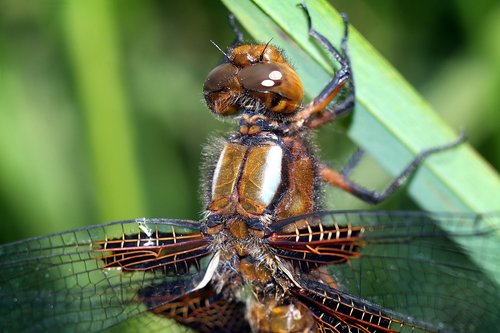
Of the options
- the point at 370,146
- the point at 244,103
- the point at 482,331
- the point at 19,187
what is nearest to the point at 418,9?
the point at 370,146

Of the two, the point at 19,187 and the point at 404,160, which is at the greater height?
the point at 404,160

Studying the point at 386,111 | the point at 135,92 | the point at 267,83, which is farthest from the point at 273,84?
the point at 135,92

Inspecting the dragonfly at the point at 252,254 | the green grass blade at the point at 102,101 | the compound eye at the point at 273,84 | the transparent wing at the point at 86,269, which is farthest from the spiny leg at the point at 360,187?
the green grass blade at the point at 102,101

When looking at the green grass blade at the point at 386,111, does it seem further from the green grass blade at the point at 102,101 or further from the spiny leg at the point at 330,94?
the green grass blade at the point at 102,101

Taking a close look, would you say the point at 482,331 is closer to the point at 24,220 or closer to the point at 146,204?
the point at 146,204

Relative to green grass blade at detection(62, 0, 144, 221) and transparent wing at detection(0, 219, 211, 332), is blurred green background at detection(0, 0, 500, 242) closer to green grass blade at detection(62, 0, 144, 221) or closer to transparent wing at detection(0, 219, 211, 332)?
green grass blade at detection(62, 0, 144, 221)

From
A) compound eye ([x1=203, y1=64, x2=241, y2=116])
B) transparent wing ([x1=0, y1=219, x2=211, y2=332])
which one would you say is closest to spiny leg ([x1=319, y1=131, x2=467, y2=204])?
compound eye ([x1=203, y1=64, x2=241, y2=116])

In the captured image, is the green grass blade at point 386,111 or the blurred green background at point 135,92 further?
the blurred green background at point 135,92
